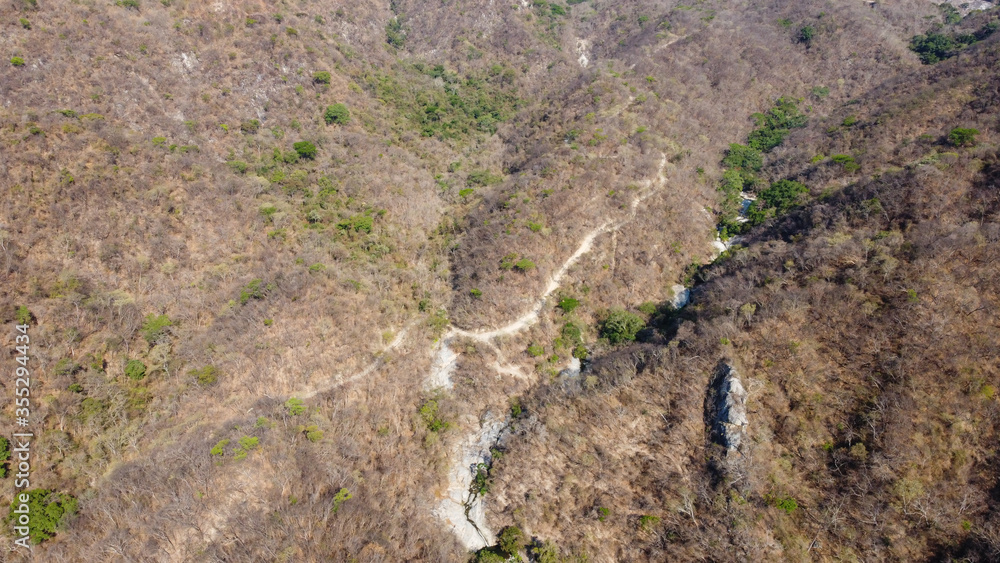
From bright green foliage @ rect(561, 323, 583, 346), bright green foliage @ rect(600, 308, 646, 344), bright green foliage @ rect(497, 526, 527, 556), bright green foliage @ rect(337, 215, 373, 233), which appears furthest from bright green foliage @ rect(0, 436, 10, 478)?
bright green foliage @ rect(600, 308, 646, 344)

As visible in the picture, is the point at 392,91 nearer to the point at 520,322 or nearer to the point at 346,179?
the point at 346,179

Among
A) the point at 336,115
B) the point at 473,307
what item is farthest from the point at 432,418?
the point at 336,115

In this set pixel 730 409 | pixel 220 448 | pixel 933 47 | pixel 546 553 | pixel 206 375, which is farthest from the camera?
pixel 933 47

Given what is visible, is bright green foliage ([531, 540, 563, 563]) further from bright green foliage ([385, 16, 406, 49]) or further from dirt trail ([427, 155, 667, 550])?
bright green foliage ([385, 16, 406, 49])

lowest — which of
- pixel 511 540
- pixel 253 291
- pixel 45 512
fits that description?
pixel 511 540

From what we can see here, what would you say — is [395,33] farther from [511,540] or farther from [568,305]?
[511,540]

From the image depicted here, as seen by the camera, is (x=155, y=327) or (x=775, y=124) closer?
(x=155, y=327)

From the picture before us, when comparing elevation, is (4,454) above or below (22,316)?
below

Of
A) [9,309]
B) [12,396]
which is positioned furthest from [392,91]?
[12,396]

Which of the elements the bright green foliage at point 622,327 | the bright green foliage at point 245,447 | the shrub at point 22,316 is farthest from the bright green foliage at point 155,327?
the bright green foliage at point 622,327

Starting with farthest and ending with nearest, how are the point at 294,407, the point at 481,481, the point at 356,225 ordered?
the point at 356,225
the point at 294,407
the point at 481,481
